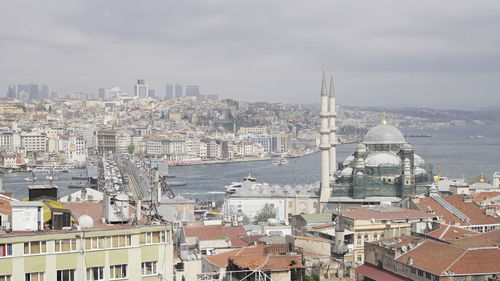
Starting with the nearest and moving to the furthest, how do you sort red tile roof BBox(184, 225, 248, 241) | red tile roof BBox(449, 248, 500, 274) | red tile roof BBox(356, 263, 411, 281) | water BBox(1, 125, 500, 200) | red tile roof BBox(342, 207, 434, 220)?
red tile roof BBox(449, 248, 500, 274) → red tile roof BBox(356, 263, 411, 281) → red tile roof BBox(184, 225, 248, 241) → red tile roof BBox(342, 207, 434, 220) → water BBox(1, 125, 500, 200)

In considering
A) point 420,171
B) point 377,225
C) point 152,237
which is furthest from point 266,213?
point 152,237

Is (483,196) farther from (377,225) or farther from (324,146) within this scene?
(324,146)

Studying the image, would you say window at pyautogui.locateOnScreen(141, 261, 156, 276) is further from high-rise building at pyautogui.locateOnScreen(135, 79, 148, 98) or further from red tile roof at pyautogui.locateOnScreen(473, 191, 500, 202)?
high-rise building at pyautogui.locateOnScreen(135, 79, 148, 98)

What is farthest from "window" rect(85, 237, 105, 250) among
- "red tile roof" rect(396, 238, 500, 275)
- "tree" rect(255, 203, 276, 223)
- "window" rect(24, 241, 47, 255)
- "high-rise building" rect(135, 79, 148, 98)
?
"high-rise building" rect(135, 79, 148, 98)

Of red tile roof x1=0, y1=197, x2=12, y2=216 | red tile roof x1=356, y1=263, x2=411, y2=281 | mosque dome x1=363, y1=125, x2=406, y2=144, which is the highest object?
red tile roof x1=0, y1=197, x2=12, y2=216

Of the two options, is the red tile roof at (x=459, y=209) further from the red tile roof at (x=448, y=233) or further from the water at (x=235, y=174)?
the water at (x=235, y=174)

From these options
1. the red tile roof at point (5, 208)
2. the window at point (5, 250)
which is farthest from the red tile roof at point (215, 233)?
the window at point (5, 250)

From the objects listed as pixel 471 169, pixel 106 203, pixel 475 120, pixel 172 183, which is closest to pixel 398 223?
pixel 106 203
